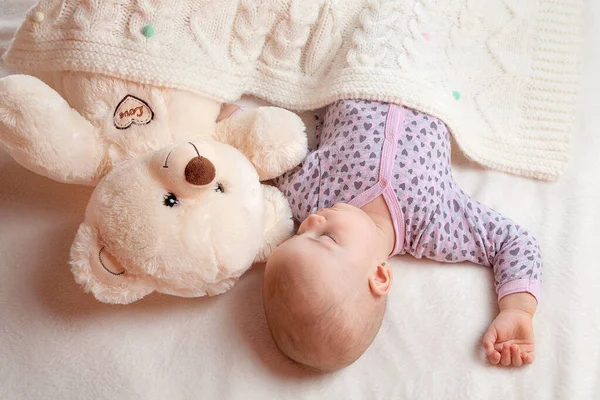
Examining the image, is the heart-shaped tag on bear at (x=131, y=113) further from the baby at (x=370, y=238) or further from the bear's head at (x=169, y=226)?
the baby at (x=370, y=238)

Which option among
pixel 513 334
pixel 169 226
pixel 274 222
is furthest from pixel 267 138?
pixel 513 334

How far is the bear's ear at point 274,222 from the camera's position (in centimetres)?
99

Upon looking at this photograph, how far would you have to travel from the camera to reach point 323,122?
3.94 feet

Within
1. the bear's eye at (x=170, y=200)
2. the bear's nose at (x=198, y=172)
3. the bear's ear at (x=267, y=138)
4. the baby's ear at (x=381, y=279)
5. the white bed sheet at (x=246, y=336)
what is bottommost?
the white bed sheet at (x=246, y=336)

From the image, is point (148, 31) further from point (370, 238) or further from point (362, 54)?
point (370, 238)

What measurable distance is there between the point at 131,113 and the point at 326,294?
428 mm

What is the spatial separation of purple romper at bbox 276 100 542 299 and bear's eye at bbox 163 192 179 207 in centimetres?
27

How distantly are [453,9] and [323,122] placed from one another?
34 cm

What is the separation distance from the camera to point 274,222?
3.30ft

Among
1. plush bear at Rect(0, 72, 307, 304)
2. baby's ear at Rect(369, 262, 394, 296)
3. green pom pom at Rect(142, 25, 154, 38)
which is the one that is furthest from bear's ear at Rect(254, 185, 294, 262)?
green pom pom at Rect(142, 25, 154, 38)

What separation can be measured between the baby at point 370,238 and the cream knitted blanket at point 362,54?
71 millimetres

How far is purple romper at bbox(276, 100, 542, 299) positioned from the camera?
Result: 1030mm

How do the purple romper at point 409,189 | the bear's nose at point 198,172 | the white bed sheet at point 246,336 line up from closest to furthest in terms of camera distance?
the bear's nose at point 198,172 < the white bed sheet at point 246,336 < the purple romper at point 409,189

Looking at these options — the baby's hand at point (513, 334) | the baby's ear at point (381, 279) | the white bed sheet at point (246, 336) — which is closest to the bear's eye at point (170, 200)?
the white bed sheet at point (246, 336)
